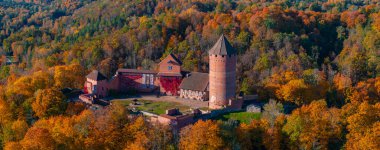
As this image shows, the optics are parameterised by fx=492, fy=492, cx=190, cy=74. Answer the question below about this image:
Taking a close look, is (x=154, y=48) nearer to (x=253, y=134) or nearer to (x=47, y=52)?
(x=47, y=52)

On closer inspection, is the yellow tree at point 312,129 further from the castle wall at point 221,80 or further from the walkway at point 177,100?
the walkway at point 177,100

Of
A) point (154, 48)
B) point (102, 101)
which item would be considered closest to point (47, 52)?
point (154, 48)

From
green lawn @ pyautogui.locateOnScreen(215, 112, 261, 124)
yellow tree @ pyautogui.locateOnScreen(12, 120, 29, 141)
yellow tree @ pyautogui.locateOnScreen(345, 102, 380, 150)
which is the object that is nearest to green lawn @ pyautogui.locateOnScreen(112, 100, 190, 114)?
green lawn @ pyautogui.locateOnScreen(215, 112, 261, 124)

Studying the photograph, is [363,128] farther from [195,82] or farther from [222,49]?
[195,82]

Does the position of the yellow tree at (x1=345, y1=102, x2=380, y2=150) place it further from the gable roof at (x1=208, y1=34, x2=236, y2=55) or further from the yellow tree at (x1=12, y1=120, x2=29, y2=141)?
the yellow tree at (x1=12, y1=120, x2=29, y2=141)

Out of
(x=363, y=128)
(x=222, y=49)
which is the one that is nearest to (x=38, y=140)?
(x=222, y=49)

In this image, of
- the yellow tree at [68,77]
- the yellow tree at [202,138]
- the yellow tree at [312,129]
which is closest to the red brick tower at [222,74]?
the yellow tree at [312,129]
